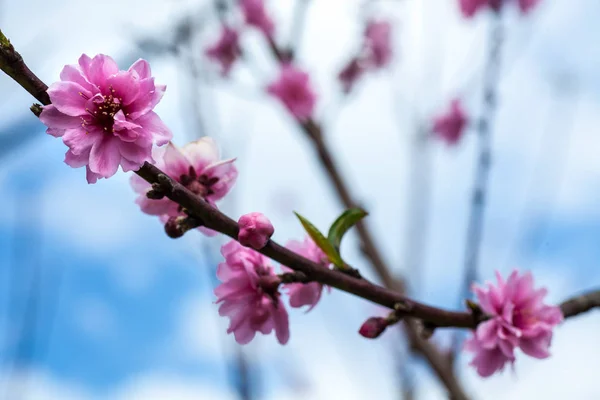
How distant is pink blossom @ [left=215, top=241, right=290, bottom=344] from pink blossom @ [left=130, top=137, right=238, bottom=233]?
154 millimetres

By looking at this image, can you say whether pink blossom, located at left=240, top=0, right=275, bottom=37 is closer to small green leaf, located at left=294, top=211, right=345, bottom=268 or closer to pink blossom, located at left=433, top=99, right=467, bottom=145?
pink blossom, located at left=433, top=99, right=467, bottom=145

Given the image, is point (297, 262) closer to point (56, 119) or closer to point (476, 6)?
point (56, 119)

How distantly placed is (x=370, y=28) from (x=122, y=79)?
4.37 metres

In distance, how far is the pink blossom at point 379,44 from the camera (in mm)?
5188

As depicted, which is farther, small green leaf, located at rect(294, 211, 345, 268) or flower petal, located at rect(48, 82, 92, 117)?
small green leaf, located at rect(294, 211, 345, 268)

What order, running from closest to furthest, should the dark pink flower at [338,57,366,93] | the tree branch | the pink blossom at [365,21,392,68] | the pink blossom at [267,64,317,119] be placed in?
the tree branch → the pink blossom at [267,64,317,119] → the dark pink flower at [338,57,366,93] → the pink blossom at [365,21,392,68]

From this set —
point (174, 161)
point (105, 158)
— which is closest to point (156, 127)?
point (105, 158)

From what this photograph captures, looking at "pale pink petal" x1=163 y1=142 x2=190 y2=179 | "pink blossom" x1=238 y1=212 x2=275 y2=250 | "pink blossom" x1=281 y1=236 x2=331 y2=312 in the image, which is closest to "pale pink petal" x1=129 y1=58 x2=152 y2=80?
"pale pink petal" x1=163 y1=142 x2=190 y2=179

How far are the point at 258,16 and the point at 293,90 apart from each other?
0.69 metres

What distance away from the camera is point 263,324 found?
4.40ft

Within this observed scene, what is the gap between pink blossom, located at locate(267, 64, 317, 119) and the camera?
4.46 metres

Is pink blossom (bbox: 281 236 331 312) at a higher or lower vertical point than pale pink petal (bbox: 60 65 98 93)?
lower

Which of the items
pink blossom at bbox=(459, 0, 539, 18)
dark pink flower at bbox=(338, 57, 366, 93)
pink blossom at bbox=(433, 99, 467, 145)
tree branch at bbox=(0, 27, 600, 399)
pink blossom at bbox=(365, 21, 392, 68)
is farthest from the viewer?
pink blossom at bbox=(365, 21, 392, 68)

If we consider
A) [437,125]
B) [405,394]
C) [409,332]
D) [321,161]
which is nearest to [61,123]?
[409,332]
